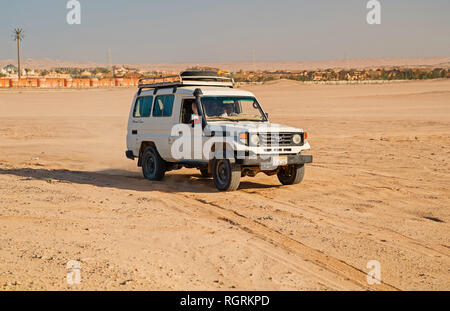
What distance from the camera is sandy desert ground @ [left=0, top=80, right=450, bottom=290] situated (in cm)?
676

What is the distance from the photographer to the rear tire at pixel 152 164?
1383cm

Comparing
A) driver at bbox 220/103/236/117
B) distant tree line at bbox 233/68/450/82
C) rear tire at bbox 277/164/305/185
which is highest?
distant tree line at bbox 233/68/450/82

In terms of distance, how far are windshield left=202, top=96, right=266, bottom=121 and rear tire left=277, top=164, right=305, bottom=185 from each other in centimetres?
120

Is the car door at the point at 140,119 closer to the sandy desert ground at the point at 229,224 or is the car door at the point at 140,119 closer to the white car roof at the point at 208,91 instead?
the white car roof at the point at 208,91

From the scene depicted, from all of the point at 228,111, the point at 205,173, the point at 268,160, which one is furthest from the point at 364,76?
the point at 268,160

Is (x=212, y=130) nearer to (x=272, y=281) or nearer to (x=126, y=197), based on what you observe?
(x=126, y=197)

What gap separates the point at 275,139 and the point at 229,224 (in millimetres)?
3094

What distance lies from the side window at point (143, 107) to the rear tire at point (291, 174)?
3414 millimetres

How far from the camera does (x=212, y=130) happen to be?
39.9 feet

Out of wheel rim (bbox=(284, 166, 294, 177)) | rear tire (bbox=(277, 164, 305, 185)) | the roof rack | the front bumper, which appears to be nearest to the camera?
the front bumper

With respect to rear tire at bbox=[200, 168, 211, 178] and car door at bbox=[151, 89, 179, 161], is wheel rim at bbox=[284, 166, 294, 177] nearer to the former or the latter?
rear tire at bbox=[200, 168, 211, 178]

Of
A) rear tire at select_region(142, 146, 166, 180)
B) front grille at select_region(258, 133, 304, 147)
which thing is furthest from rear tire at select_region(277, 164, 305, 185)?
rear tire at select_region(142, 146, 166, 180)

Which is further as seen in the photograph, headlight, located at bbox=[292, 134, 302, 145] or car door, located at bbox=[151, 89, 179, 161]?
car door, located at bbox=[151, 89, 179, 161]
